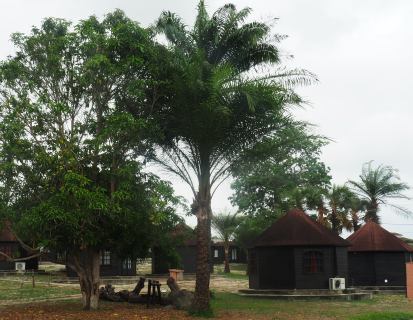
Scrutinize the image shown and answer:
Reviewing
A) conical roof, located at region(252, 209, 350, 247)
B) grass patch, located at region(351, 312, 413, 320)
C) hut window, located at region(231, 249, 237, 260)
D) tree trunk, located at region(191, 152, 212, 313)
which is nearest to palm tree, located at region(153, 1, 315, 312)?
tree trunk, located at region(191, 152, 212, 313)

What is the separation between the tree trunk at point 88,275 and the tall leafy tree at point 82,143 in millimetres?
37

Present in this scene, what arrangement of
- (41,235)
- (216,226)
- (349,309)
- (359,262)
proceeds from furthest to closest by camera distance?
(216,226)
(359,262)
(349,309)
(41,235)

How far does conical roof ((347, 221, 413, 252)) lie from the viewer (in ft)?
117

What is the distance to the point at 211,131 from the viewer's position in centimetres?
1938

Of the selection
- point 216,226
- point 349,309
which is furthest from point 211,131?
point 216,226

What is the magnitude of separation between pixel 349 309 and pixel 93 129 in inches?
503

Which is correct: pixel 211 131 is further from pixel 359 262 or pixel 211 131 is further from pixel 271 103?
pixel 359 262

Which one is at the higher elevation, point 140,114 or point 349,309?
point 140,114

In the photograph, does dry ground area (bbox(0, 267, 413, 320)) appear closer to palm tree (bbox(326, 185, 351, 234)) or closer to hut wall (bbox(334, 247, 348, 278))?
hut wall (bbox(334, 247, 348, 278))

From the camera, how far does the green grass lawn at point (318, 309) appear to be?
63.3 ft

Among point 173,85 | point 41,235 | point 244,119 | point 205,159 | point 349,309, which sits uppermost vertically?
point 173,85

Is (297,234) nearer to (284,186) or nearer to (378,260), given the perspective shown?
(378,260)

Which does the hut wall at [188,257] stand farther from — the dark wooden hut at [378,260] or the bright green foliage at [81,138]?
the bright green foliage at [81,138]

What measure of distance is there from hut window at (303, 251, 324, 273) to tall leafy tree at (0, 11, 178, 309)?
39.9 ft
